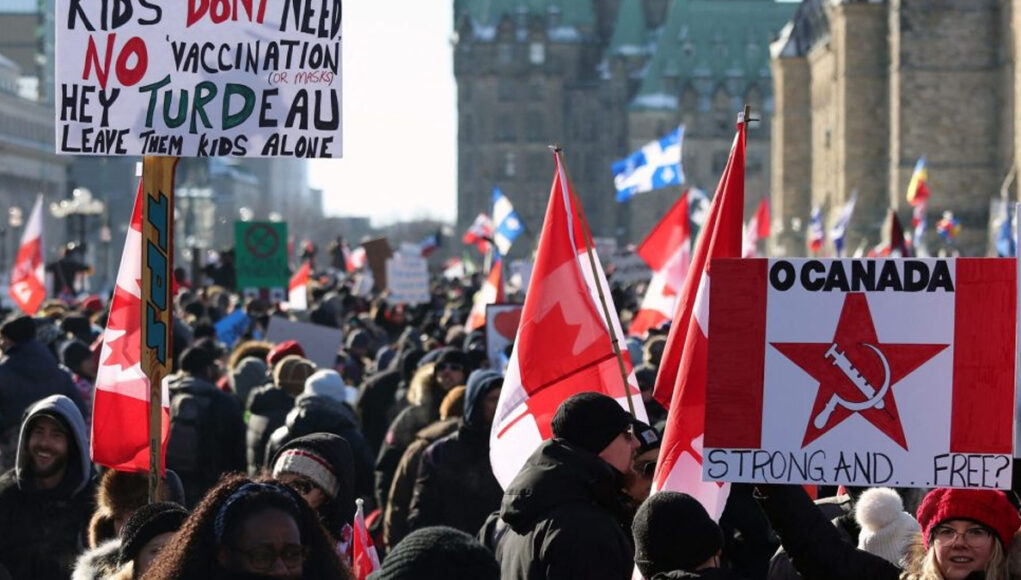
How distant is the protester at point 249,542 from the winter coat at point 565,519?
1.09 m

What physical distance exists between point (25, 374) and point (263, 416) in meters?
1.33

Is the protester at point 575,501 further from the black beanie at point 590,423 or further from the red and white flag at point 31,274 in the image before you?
the red and white flag at point 31,274

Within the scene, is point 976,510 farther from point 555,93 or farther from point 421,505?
point 555,93

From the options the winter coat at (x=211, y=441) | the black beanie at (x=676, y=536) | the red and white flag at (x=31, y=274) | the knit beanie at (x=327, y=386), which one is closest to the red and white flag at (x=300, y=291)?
the red and white flag at (x=31, y=274)

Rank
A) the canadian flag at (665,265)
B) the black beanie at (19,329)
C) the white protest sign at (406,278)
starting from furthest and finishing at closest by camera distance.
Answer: the white protest sign at (406,278) → the canadian flag at (665,265) → the black beanie at (19,329)

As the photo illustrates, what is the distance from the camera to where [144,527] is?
5.79 meters

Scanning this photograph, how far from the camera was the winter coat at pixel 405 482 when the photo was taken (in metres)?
9.49

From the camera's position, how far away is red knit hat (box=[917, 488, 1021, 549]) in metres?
5.67

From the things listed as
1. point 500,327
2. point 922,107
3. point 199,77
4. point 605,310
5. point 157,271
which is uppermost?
point 922,107

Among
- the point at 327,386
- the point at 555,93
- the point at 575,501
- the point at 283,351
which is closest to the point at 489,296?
the point at 283,351

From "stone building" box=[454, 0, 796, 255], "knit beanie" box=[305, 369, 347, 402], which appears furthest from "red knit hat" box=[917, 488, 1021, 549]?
"stone building" box=[454, 0, 796, 255]

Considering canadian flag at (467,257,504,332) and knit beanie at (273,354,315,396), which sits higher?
canadian flag at (467,257,504,332)

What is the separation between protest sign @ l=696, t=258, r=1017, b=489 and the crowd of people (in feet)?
0.52

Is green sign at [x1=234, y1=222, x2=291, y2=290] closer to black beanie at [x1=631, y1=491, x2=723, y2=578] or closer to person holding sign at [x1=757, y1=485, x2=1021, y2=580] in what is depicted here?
person holding sign at [x1=757, y1=485, x2=1021, y2=580]
